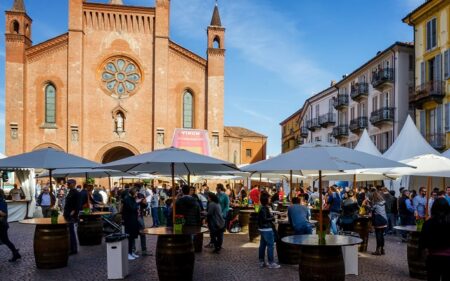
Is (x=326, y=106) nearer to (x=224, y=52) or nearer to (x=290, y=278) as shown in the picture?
(x=224, y=52)

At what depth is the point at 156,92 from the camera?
3606 centimetres

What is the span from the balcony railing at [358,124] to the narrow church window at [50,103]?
23.9 meters

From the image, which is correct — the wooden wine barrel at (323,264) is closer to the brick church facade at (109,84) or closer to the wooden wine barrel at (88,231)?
the wooden wine barrel at (88,231)

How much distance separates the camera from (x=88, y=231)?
13664 millimetres

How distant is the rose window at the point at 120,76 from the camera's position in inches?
1432

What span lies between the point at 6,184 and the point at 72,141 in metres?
7.02

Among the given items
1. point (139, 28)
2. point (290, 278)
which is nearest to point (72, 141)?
point (139, 28)

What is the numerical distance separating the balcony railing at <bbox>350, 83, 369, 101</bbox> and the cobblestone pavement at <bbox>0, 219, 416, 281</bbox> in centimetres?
2663

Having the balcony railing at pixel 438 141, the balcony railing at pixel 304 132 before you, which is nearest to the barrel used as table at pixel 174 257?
the balcony railing at pixel 438 141

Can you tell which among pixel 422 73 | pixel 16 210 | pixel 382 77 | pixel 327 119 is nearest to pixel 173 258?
pixel 16 210

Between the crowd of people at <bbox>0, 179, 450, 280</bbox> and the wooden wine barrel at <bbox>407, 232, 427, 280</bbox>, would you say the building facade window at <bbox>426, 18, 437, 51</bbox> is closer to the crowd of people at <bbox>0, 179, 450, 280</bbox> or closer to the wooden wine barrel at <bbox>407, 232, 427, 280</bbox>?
the crowd of people at <bbox>0, 179, 450, 280</bbox>

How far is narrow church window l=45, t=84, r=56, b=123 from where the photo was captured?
115 feet

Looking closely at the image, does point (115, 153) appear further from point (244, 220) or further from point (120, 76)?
point (244, 220)

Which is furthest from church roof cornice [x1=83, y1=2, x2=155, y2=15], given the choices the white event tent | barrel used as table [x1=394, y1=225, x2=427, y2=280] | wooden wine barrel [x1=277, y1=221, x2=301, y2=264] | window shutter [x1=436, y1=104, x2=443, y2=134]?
barrel used as table [x1=394, y1=225, x2=427, y2=280]
